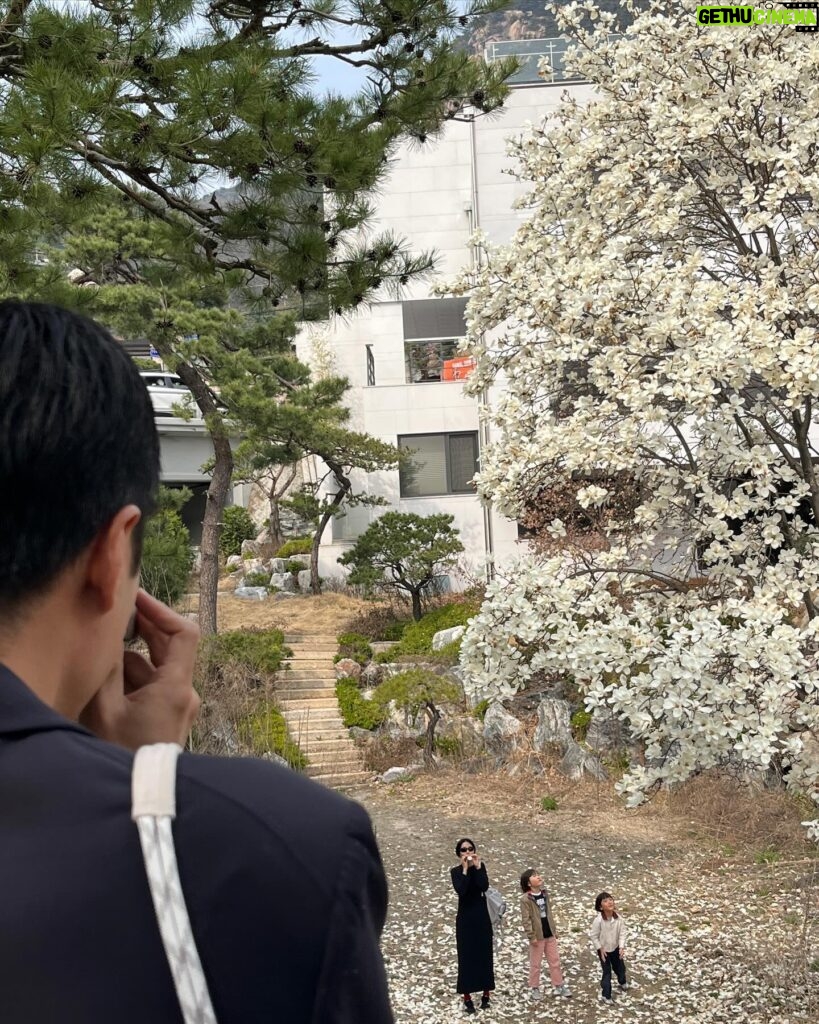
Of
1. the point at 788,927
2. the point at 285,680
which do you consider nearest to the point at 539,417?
the point at 788,927

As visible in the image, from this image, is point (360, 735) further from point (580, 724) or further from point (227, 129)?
point (227, 129)

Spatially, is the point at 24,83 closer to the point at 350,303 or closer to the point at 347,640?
the point at 350,303

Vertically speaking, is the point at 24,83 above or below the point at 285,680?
above

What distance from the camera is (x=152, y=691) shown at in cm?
78

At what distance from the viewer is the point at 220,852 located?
56cm

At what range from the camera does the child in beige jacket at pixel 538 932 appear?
612 cm

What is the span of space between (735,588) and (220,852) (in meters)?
4.90

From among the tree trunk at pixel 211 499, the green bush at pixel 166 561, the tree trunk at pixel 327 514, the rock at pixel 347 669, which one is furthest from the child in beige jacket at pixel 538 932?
the tree trunk at pixel 327 514

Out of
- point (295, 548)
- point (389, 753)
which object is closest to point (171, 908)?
point (389, 753)

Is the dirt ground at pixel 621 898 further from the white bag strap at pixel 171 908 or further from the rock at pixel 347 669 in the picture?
the white bag strap at pixel 171 908

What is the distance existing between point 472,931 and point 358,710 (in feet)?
21.5

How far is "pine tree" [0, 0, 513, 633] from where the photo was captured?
3.36 m

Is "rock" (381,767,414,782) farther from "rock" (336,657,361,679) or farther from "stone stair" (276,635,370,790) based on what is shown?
"rock" (336,657,361,679)

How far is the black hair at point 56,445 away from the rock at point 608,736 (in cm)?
1065
